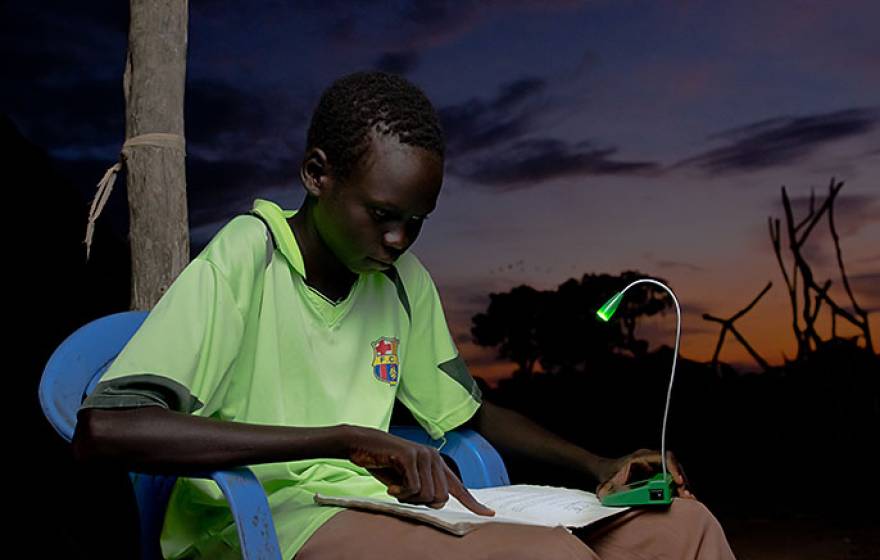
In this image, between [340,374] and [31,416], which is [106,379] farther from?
[31,416]

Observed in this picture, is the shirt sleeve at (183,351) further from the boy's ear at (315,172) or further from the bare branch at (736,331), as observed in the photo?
the bare branch at (736,331)

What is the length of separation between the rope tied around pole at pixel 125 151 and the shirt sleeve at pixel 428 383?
822 mm

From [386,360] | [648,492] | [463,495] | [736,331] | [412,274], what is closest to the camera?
[463,495]

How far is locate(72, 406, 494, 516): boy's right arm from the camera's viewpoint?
→ 178 centimetres

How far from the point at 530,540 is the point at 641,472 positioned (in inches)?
22.1

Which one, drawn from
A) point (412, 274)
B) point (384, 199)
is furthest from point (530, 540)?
point (412, 274)

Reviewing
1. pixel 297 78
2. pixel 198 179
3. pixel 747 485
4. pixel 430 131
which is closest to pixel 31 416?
pixel 198 179

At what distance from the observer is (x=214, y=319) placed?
197 centimetres

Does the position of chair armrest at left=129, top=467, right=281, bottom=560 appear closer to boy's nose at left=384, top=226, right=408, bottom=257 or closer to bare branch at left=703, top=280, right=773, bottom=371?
boy's nose at left=384, top=226, right=408, bottom=257

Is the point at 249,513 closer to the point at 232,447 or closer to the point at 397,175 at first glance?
the point at 232,447

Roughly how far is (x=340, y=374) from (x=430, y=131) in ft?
1.74

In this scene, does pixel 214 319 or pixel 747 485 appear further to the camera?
pixel 747 485

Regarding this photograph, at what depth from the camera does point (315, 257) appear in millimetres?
2242

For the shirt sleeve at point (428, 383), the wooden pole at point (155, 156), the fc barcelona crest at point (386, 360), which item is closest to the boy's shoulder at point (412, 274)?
the shirt sleeve at point (428, 383)
